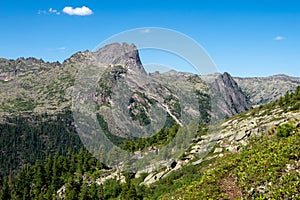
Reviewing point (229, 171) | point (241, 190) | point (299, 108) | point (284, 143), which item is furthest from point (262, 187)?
point (299, 108)

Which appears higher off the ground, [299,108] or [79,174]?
[299,108]

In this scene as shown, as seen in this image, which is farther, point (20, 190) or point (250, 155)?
point (20, 190)

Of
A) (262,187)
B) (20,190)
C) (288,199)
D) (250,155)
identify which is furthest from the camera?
(20,190)

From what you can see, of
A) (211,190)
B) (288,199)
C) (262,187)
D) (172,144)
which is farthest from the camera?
(172,144)

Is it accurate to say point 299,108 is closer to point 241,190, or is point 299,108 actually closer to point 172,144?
point 172,144

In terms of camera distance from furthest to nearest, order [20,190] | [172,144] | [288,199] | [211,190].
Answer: [20,190] → [172,144] → [211,190] → [288,199]

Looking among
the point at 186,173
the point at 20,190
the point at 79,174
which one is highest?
the point at 186,173

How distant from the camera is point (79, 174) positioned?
299ft

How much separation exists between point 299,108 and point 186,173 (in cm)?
3367

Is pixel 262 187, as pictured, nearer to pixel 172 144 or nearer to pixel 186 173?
pixel 186 173

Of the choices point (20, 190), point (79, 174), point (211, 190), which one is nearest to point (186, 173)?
point (211, 190)

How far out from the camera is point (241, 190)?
1044 inches

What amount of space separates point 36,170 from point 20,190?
813 centimetres

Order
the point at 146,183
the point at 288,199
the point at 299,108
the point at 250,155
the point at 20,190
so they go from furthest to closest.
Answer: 1. the point at 20,190
2. the point at 299,108
3. the point at 146,183
4. the point at 250,155
5. the point at 288,199
